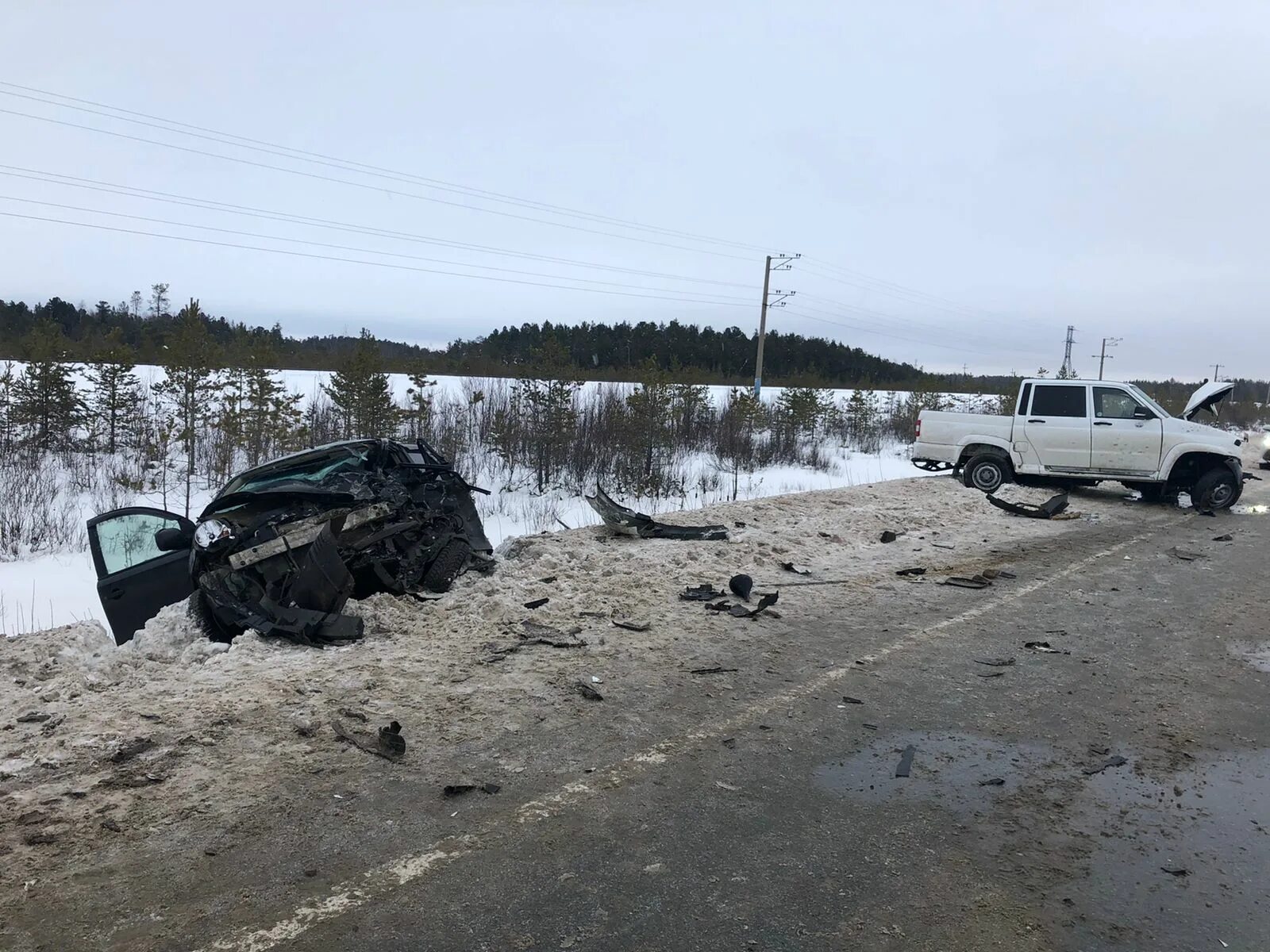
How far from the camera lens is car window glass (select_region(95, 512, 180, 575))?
6469 mm

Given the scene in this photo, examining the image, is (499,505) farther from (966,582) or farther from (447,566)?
(966,582)

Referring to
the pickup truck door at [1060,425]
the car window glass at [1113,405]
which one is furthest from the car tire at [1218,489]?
the pickup truck door at [1060,425]

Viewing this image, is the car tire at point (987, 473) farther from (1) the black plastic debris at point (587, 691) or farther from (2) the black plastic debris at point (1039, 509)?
(1) the black plastic debris at point (587, 691)

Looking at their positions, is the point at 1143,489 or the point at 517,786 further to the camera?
the point at 1143,489

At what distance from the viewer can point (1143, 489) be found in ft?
53.3

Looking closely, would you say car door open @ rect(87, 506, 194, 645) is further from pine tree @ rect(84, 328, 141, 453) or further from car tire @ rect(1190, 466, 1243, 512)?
car tire @ rect(1190, 466, 1243, 512)

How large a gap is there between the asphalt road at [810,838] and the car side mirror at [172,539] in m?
3.65

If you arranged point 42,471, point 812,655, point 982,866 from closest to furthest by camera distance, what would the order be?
point 982,866 → point 812,655 → point 42,471

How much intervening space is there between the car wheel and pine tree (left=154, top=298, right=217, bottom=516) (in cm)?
1489

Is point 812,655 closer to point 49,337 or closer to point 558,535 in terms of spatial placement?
point 558,535

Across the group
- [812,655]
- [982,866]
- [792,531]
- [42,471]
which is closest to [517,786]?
[982,866]

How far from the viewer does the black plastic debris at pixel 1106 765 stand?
4105mm

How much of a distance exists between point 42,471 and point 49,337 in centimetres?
451

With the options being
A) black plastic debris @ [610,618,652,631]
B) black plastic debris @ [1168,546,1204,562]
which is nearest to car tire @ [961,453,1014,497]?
black plastic debris @ [1168,546,1204,562]
